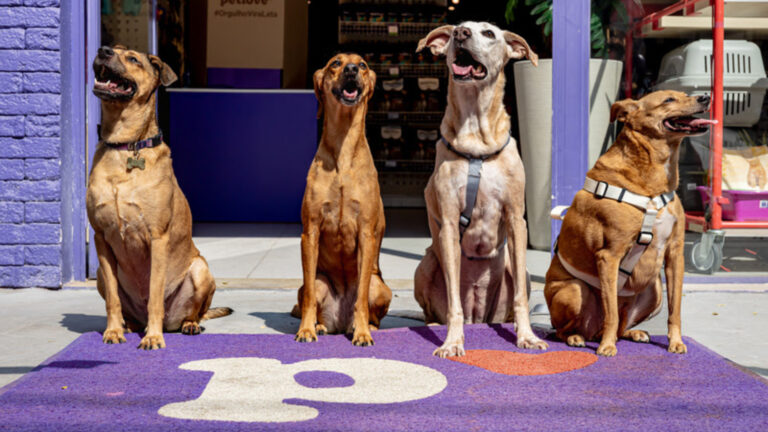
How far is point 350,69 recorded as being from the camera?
364 centimetres

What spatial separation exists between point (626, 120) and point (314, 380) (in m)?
1.79

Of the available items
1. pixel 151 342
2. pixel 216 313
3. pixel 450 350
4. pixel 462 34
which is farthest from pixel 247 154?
pixel 450 350

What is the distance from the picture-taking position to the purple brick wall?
5.21 metres

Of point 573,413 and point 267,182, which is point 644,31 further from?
point 267,182

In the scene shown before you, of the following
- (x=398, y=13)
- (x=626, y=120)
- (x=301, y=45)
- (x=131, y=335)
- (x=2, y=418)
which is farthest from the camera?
(x=398, y=13)

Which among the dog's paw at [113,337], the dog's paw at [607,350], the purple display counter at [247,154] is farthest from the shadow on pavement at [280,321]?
the purple display counter at [247,154]

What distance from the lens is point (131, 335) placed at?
3811 mm

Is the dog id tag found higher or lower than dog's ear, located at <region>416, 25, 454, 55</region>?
lower

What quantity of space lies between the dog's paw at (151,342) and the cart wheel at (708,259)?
12.8ft

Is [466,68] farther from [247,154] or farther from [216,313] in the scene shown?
[247,154]

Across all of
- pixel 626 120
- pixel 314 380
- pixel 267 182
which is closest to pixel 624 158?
pixel 626 120

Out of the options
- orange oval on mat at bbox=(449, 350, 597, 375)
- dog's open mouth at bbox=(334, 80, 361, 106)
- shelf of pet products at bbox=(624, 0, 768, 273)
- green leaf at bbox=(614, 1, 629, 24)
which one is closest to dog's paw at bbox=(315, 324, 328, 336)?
orange oval on mat at bbox=(449, 350, 597, 375)

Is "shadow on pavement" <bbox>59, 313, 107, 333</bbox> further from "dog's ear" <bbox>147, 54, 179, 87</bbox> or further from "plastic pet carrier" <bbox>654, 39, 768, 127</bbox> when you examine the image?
"plastic pet carrier" <bbox>654, 39, 768, 127</bbox>

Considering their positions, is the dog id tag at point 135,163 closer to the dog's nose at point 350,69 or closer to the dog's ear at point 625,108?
the dog's nose at point 350,69
